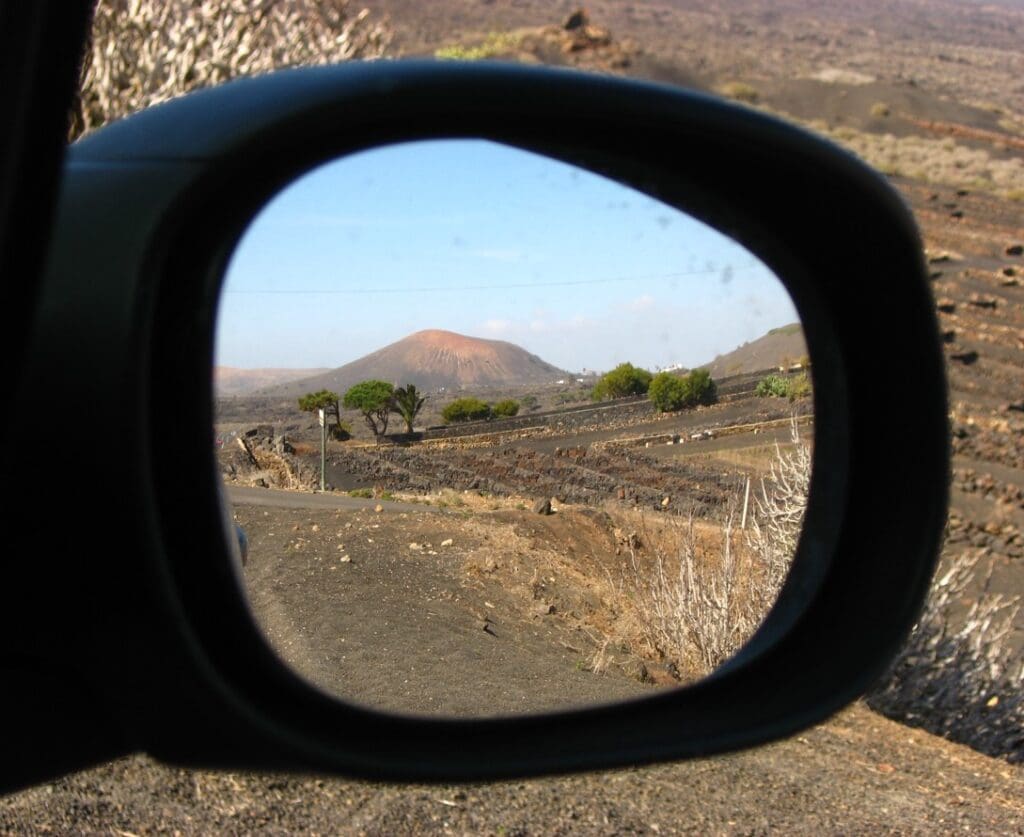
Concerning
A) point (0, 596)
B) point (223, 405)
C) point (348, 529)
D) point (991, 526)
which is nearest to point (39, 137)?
point (0, 596)

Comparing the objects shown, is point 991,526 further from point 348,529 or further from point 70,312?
point 70,312

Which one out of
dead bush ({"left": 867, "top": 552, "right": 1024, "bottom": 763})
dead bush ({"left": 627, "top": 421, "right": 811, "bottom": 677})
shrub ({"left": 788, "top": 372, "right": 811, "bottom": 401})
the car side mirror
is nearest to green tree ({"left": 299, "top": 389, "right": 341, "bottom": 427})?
the car side mirror

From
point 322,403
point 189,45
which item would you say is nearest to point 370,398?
point 322,403

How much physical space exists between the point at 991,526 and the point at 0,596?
77.1ft

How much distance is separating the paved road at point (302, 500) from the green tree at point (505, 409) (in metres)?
0.57

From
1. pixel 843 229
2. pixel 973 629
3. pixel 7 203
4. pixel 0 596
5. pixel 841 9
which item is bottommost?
pixel 973 629

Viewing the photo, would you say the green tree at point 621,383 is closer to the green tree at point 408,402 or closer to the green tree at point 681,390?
the green tree at point 681,390

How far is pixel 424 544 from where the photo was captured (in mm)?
4527

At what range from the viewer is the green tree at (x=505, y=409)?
9.45 ft

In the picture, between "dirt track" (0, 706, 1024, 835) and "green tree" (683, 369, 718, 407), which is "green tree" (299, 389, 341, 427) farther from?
"green tree" (683, 369, 718, 407)

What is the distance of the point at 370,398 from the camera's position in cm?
238

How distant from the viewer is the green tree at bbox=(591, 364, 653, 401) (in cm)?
285

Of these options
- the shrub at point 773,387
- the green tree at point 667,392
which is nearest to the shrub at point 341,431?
the green tree at point 667,392

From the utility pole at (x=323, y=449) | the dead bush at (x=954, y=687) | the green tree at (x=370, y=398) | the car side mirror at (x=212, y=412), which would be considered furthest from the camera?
the dead bush at (x=954, y=687)
